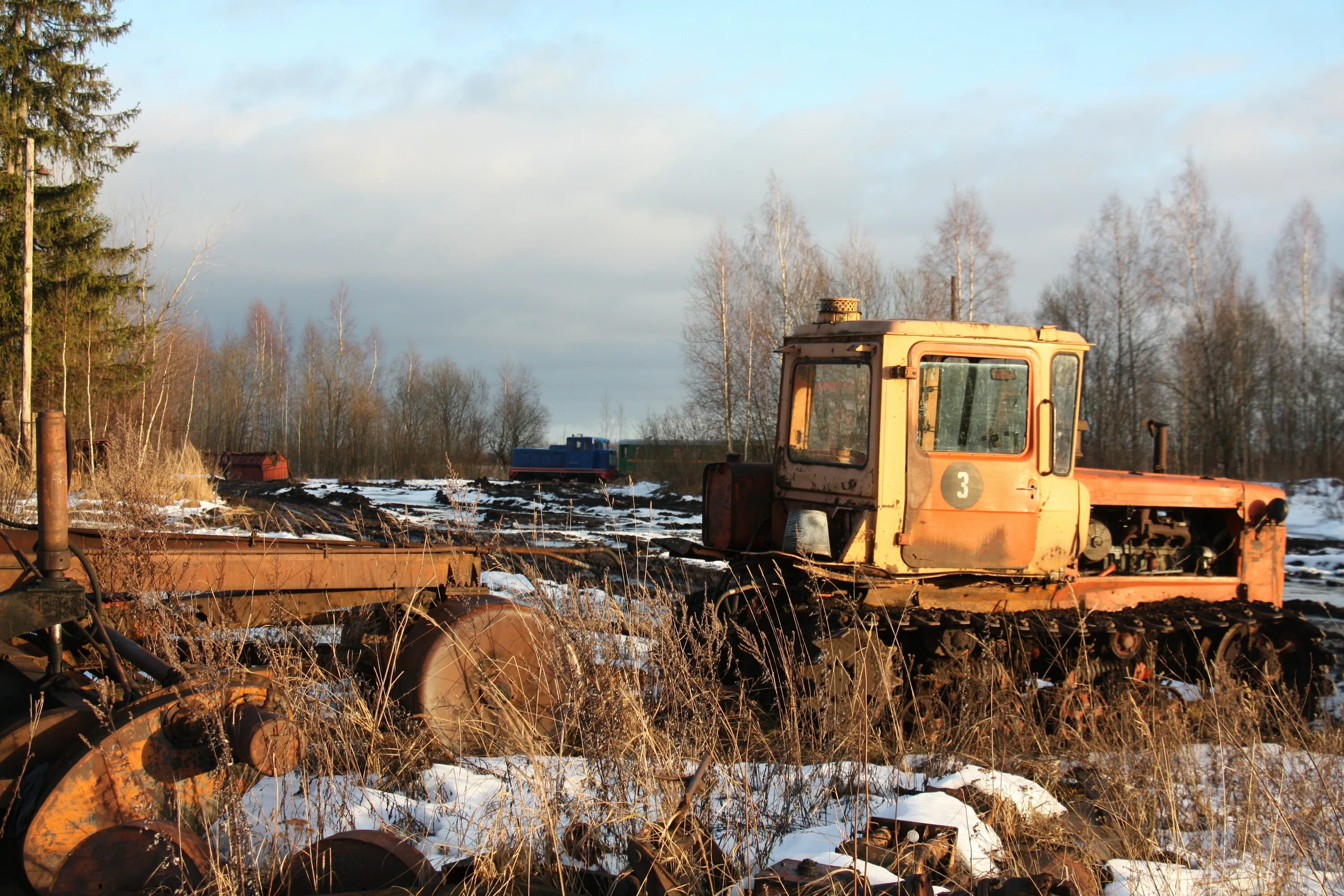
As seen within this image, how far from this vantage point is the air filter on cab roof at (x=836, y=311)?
22.9ft

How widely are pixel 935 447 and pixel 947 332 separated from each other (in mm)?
741

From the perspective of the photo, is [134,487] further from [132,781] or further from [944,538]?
[944,538]

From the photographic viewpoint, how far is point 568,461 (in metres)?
41.3

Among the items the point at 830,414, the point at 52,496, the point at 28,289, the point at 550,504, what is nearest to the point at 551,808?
the point at 52,496

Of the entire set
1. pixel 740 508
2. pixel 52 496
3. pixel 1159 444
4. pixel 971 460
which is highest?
pixel 1159 444

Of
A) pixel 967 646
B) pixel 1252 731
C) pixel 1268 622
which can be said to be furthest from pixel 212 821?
pixel 1268 622

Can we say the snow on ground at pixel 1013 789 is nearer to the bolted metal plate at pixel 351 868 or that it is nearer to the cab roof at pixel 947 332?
the bolted metal plate at pixel 351 868

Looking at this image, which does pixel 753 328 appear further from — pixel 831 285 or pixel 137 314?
pixel 137 314

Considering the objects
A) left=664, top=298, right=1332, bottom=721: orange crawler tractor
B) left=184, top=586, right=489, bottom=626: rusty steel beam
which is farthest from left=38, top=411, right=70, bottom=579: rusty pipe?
left=664, top=298, right=1332, bottom=721: orange crawler tractor

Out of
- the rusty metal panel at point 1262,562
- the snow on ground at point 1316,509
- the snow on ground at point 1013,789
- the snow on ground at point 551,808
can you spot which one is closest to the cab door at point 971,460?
the snow on ground at point 1013,789

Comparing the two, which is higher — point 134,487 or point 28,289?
point 28,289

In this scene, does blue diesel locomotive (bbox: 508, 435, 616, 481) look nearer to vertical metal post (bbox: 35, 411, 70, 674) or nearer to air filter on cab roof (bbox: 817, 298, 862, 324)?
air filter on cab roof (bbox: 817, 298, 862, 324)

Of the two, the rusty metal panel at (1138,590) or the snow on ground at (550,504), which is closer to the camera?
the rusty metal panel at (1138,590)

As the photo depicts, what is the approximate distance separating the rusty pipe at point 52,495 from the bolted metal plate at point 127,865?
1.02 meters
